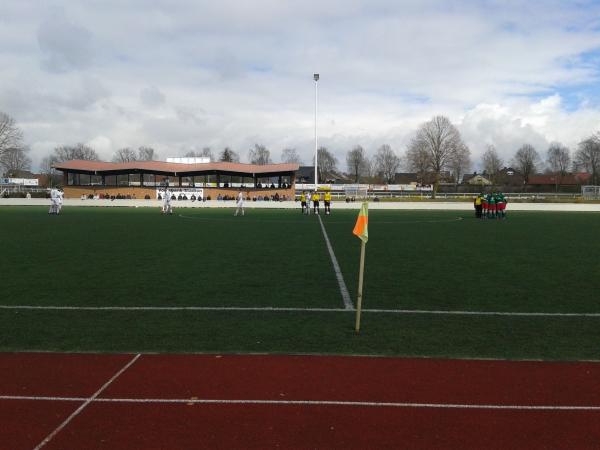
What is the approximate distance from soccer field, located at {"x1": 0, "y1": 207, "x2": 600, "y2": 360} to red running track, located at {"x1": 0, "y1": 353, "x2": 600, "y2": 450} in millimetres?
594

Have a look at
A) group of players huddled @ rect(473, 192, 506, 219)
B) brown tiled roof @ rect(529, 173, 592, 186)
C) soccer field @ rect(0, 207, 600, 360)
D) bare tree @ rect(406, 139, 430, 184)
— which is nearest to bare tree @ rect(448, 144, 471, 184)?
bare tree @ rect(406, 139, 430, 184)

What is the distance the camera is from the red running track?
441cm

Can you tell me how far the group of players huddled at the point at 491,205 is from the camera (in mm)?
36469

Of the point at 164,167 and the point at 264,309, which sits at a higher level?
the point at 164,167

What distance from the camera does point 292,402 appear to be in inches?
201

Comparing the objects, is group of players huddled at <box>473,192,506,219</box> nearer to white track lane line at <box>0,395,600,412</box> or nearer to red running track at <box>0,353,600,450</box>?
red running track at <box>0,353,600,450</box>

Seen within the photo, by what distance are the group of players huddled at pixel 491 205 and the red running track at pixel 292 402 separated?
1261 inches

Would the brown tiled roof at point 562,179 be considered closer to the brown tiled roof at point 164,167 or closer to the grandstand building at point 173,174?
the grandstand building at point 173,174

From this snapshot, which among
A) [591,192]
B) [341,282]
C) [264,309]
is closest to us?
[264,309]

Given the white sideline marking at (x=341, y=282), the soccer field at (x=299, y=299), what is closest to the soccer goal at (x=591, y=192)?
the soccer field at (x=299, y=299)

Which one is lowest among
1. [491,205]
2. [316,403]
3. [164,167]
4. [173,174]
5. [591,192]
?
[316,403]

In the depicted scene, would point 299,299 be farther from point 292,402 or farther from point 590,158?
point 590,158

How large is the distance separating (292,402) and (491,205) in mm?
34400

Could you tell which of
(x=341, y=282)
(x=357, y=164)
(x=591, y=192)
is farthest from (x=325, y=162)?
(x=341, y=282)
